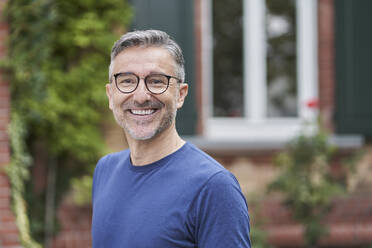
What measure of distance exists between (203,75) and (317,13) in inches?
50.9

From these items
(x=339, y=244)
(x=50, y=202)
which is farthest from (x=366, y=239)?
(x=50, y=202)

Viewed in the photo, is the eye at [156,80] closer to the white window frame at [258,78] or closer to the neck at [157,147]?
the neck at [157,147]

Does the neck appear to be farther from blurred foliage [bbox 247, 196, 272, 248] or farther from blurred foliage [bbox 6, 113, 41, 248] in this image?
blurred foliage [bbox 247, 196, 272, 248]

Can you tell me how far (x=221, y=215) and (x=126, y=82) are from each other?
18.3 inches

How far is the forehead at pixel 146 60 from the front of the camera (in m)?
1.43

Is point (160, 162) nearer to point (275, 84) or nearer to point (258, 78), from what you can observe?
point (258, 78)

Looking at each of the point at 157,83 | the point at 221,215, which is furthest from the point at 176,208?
the point at 157,83

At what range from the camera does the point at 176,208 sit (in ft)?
4.34

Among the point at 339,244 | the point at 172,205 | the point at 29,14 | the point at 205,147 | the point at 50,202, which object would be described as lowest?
the point at 339,244

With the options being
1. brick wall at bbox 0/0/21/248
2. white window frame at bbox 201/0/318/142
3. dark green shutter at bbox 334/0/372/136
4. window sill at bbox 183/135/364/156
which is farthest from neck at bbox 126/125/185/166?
dark green shutter at bbox 334/0/372/136

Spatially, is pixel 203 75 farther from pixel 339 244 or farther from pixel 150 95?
pixel 150 95

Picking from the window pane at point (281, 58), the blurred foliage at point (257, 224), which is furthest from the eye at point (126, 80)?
the window pane at point (281, 58)

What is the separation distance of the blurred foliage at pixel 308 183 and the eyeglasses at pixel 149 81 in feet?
9.57

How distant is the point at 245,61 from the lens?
16.6 ft
